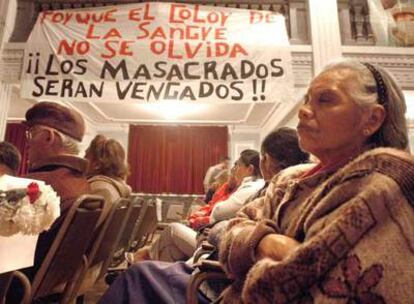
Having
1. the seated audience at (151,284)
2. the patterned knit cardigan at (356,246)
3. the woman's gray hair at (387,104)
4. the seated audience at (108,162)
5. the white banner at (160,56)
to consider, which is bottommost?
the seated audience at (151,284)

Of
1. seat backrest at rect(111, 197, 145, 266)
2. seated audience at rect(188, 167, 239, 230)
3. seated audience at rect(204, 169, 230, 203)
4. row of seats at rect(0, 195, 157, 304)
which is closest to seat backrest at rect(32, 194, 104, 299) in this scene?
row of seats at rect(0, 195, 157, 304)

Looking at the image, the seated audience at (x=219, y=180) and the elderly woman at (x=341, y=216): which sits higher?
the seated audience at (x=219, y=180)

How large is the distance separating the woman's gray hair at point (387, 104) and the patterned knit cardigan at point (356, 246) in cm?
15

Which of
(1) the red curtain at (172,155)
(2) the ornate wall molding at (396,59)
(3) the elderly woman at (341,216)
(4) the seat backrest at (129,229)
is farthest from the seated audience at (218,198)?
(1) the red curtain at (172,155)

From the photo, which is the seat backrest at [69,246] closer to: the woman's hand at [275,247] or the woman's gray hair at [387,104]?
the woman's hand at [275,247]

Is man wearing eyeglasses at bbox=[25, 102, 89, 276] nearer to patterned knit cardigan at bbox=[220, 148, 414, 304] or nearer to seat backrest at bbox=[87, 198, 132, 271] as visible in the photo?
seat backrest at bbox=[87, 198, 132, 271]

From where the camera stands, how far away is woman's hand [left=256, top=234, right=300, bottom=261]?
30.7 inches

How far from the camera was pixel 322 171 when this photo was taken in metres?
0.92

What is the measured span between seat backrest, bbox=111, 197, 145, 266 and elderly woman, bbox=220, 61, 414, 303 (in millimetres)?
1423

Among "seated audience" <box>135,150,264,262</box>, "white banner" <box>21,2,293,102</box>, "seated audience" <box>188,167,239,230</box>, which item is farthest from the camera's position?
"white banner" <box>21,2,293,102</box>

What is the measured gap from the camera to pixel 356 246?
665 mm

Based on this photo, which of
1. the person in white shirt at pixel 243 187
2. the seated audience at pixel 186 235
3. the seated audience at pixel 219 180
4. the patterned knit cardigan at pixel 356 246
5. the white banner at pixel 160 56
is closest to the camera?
the patterned knit cardigan at pixel 356 246

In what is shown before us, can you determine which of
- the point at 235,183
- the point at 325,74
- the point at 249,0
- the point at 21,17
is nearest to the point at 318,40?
the point at 249,0

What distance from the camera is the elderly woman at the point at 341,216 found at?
65cm
